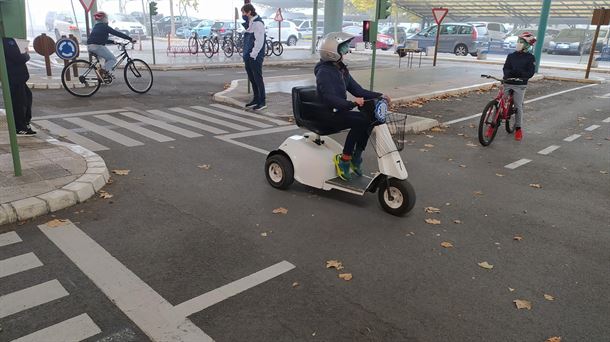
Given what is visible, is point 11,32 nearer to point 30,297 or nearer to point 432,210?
point 30,297

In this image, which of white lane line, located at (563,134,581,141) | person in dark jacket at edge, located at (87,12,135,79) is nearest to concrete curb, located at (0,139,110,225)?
person in dark jacket at edge, located at (87,12,135,79)

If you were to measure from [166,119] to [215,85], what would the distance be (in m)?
5.09

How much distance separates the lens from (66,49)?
38.2ft

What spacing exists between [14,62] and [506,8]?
39916 millimetres

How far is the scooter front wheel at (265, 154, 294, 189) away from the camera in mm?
5453

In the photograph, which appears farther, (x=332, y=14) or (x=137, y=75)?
(x=332, y=14)

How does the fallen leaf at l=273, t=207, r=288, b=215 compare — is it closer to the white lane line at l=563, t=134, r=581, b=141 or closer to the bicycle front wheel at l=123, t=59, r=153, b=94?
the white lane line at l=563, t=134, r=581, b=141

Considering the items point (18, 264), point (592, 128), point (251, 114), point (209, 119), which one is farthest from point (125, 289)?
point (592, 128)

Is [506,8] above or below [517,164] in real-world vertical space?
above

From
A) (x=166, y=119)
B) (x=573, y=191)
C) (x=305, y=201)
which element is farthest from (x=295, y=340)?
(x=166, y=119)

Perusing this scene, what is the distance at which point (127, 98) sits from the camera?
37.0 feet

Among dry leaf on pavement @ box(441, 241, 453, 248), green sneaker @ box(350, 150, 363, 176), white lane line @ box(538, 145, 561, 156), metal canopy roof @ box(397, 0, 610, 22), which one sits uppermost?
metal canopy roof @ box(397, 0, 610, 22)

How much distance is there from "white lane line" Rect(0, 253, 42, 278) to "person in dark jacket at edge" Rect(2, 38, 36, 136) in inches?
153

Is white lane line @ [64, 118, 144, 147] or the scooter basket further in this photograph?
white lane line @ [64, 118, 144, 147]
